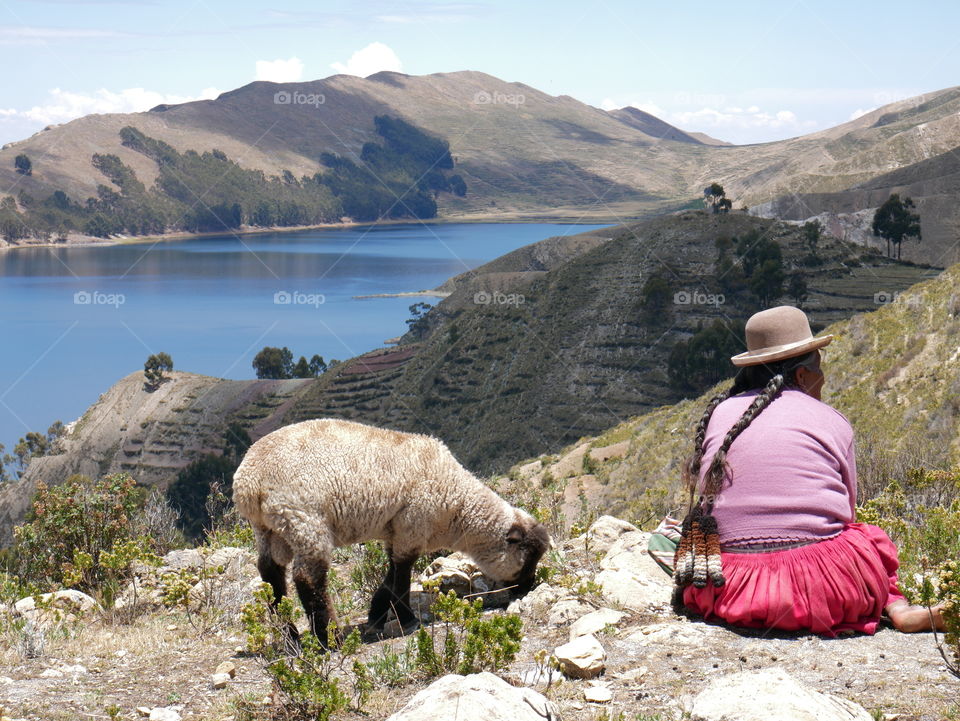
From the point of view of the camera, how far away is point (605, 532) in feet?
26.3

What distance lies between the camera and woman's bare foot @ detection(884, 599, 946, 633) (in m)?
4.45

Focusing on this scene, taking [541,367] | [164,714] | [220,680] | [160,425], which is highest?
[164,714]

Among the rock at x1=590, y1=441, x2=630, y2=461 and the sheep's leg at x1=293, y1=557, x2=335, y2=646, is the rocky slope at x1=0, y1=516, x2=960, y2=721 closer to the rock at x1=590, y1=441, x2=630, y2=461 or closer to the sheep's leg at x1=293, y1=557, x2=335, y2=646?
the sheep's leg at x1=293, y1=557, x2=335, y2=646

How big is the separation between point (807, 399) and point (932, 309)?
69.3 feet

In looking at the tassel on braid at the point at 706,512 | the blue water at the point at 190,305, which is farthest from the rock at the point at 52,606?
the blue water at the point at 190,305

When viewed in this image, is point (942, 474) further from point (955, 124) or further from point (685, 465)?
point (955, 124)

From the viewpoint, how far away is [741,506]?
4539 millimetres

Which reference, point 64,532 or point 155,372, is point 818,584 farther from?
point 155,372

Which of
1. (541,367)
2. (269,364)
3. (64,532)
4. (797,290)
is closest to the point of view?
(64,532)

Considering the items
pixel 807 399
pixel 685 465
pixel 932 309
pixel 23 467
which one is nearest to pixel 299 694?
pixel 685 465

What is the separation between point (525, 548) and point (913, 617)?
2.85 meters

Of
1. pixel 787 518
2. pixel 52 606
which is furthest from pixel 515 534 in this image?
pixel 52 606

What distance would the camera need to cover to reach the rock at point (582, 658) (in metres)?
4.45

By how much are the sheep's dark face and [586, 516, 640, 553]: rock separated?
3.42 feet
